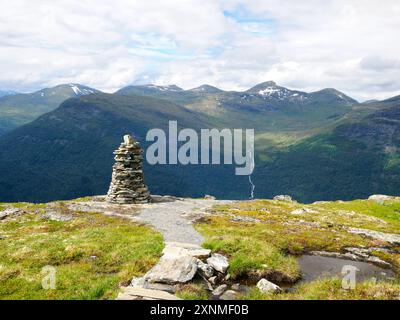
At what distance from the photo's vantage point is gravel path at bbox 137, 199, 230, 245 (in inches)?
1394

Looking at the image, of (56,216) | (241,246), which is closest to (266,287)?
(241,246)

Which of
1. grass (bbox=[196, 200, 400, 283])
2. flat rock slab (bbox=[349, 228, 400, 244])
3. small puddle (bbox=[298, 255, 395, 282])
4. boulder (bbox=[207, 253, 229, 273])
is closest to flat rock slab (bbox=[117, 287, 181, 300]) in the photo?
boulder (bbox=[207, 253, 229, 273])

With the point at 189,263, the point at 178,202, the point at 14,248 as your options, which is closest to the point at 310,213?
the point at 178,202

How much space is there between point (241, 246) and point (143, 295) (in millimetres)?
12342

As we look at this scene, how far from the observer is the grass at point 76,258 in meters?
22.1

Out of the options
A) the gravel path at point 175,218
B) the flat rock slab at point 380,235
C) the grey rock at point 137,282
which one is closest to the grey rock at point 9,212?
the gravel path at point 175,218

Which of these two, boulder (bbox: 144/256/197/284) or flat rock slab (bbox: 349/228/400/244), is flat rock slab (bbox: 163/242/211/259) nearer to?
boulder (bbox: 144/256/197/284)

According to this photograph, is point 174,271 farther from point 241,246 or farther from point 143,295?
point 241,246

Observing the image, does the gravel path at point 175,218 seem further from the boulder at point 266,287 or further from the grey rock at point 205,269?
the boulder at point 266,287

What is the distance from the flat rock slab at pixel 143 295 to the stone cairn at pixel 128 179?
3807cm

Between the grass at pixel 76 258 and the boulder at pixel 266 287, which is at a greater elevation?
the grass at pixel 76 258

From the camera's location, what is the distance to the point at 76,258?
93.1 ft
